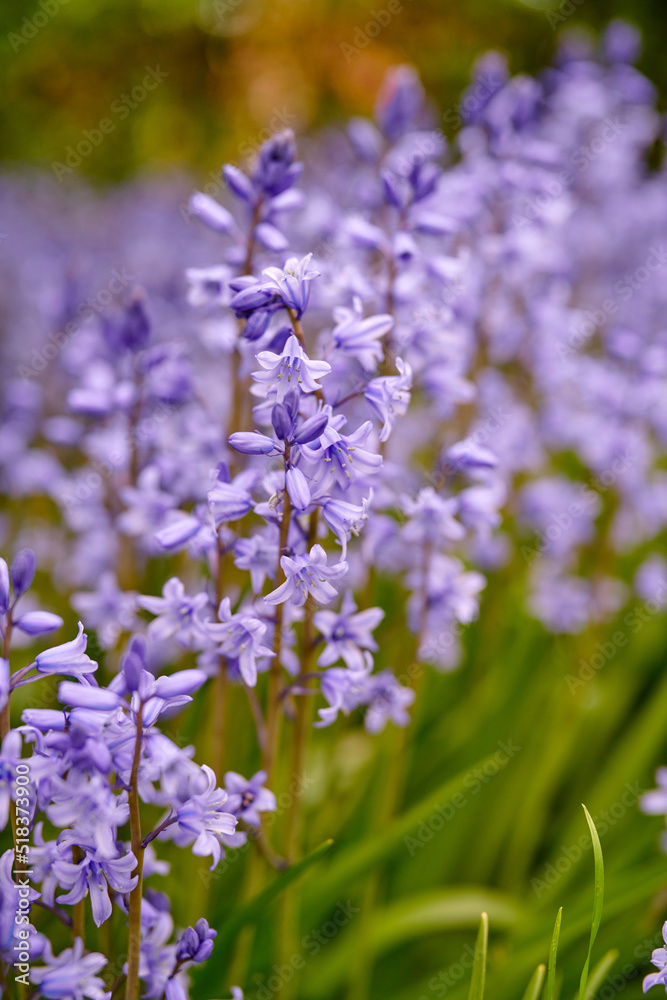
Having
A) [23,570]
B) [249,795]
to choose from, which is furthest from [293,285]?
[249,795]

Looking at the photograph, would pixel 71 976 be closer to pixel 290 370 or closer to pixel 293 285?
pixel 290 370

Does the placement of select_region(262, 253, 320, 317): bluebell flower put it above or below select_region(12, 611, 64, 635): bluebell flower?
above

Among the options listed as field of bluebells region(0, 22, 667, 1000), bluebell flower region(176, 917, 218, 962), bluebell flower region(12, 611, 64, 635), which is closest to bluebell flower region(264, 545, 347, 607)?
field of bluebells region(0, 22, 667, 1000)

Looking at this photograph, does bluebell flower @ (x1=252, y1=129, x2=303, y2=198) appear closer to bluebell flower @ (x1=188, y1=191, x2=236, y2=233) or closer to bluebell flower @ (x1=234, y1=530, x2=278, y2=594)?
bluebell flower @ (x1=188, y1=191, x2=236, y2=233)

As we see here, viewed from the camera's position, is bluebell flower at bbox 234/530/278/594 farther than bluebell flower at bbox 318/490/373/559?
Yes

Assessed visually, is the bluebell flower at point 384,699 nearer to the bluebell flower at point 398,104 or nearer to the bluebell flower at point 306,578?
the bluebell flower at point 306,578

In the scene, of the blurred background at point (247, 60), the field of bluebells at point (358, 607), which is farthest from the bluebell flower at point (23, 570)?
the blurred background at point (247, 60)
